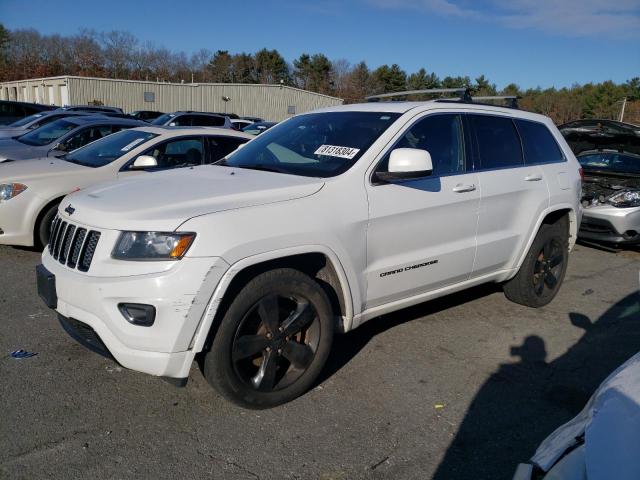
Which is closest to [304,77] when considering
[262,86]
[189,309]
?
[262,86]

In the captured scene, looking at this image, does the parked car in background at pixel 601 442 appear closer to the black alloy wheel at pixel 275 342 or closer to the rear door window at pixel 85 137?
the black alloy wheel at pixel 275 342

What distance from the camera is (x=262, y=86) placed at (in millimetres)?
46250

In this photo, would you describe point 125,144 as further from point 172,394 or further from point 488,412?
point 488,412

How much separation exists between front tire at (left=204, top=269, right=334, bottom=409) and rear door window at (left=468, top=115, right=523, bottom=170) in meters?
1.96

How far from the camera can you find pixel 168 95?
1651 inches

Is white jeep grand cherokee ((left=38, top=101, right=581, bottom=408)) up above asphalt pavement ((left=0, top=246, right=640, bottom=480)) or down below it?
above

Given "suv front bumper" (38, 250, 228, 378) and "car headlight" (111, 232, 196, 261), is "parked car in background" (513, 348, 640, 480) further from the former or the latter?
"car headlight" (111, 232, 196, 261)

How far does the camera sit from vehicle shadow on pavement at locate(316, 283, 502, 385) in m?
4.11

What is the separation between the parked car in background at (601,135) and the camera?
9180 millimetres

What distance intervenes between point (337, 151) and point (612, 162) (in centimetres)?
679

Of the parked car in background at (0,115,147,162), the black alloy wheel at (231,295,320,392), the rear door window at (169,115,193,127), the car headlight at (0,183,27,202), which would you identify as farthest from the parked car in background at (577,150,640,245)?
the rear door window at (169,115,193,127)

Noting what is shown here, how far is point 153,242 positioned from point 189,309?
40 cm

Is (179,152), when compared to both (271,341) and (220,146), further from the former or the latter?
(271,341)

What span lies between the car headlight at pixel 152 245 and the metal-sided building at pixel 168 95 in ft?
128
